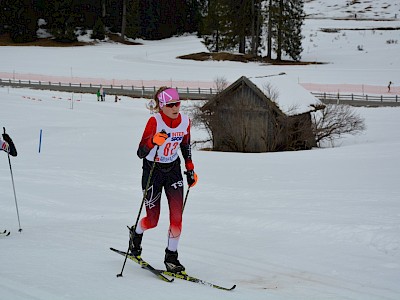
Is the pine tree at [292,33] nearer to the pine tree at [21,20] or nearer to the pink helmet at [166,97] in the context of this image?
the pine tree at [21,20]

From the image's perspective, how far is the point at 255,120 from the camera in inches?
1160

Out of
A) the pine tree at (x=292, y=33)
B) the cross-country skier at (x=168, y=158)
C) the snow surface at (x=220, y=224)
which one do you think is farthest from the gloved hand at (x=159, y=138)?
the pine tree at (x=292, y=33)

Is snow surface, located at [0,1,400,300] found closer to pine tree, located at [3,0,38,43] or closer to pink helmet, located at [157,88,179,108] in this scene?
pink helmet, located at [157,88,179,108]

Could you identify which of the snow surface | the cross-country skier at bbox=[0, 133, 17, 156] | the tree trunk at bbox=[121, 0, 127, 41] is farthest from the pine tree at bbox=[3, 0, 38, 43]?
the cross-country skier at bbox=[0, 133, 17, 156]

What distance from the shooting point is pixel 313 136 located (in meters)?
29.8

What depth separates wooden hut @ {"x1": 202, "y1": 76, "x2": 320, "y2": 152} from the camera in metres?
28.8

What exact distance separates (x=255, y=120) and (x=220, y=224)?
19656mm

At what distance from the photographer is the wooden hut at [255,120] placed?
28.8 m

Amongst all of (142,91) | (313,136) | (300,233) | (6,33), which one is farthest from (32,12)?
(300,233)

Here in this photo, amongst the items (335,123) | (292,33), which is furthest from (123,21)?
(335,123)

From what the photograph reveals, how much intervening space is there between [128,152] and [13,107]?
65.8ft

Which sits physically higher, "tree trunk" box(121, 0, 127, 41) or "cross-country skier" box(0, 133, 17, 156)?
"tree trunk" box(121, 0, 127, 41)

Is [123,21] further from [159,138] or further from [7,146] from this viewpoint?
[159,138]

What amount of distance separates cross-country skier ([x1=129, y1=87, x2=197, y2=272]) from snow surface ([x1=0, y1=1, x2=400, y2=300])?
2.13 ft
